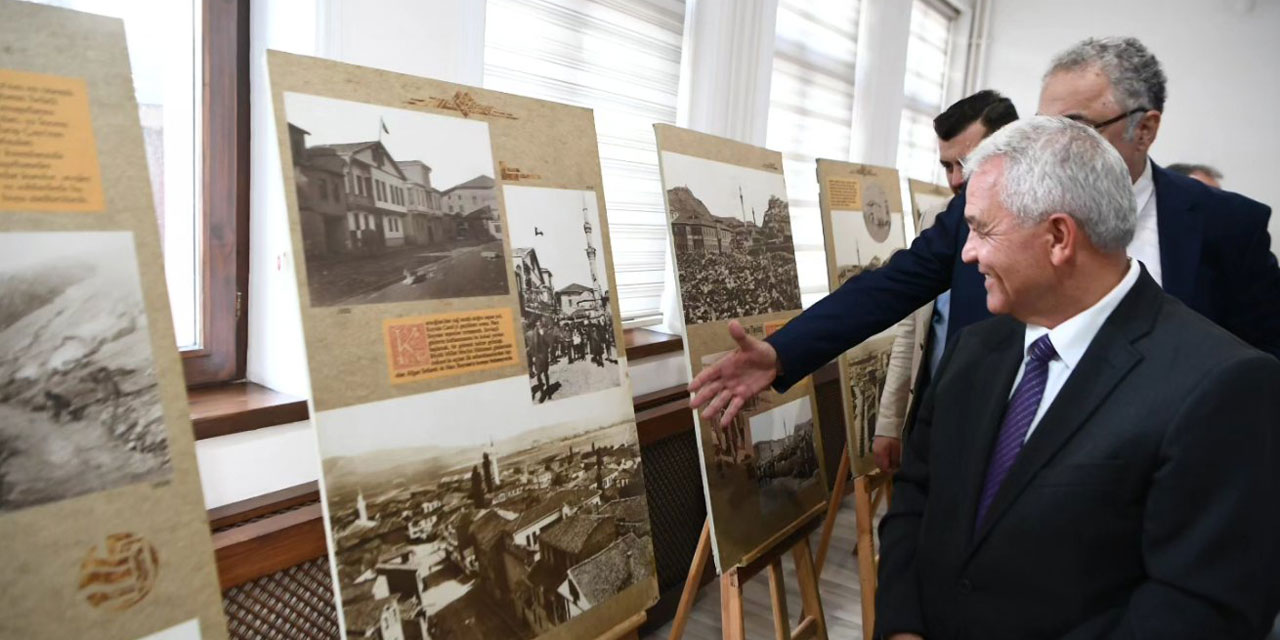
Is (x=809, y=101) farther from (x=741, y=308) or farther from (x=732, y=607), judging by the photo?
(x=732, y=607)

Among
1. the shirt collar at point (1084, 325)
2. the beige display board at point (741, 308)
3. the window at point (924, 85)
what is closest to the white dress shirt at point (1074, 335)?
the shirt collar at point (1084, 325)

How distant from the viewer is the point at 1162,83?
1.58 m

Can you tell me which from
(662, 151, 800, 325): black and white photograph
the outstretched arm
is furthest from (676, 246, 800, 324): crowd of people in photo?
the outstretched arm

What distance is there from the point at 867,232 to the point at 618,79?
1136 millimetres

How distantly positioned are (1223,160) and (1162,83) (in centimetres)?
536

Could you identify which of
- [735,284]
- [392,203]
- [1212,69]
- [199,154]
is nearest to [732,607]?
[735,284]

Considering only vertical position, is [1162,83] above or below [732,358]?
above

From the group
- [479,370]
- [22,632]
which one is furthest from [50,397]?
[479,370]

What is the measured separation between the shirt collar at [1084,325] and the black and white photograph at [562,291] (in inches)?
32.2

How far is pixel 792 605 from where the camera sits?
10.0 feet

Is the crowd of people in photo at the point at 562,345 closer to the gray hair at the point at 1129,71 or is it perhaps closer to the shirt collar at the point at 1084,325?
the shirt collar at the point at 1084,325

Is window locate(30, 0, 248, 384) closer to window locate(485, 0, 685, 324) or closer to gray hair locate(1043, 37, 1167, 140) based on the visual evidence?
window locate(485, 0, 685, 324)

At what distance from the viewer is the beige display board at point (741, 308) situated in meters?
1.80

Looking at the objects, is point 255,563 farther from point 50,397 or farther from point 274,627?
point 50,397
